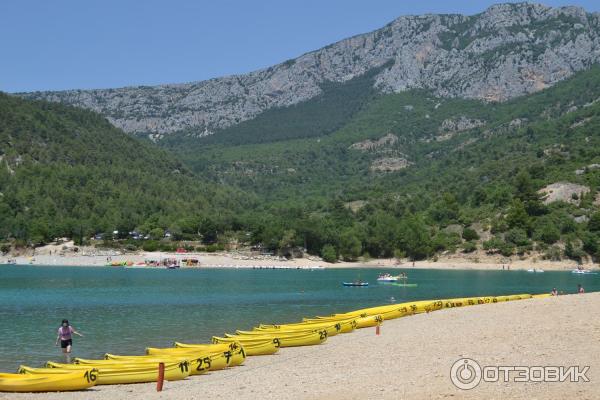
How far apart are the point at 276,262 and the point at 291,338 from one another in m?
145

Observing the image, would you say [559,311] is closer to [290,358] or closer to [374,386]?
[290,358]

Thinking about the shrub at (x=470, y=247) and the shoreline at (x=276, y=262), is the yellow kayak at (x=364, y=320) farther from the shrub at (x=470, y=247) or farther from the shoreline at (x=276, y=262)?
the shrub at (x=470, y=247)

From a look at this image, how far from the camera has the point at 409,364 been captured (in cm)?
2936

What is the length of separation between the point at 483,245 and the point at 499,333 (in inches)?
5791

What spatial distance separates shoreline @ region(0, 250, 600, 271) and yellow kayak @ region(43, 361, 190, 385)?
478 feet

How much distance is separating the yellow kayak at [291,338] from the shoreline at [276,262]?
443 feet

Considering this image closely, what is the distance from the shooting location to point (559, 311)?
46469mm

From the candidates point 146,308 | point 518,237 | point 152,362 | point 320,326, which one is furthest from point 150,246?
point 152,362

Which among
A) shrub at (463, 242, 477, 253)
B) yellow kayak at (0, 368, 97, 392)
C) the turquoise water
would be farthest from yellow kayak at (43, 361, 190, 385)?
shrub at (463, 242, 477, 253)

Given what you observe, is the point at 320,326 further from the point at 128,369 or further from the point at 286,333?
the point at 128,369

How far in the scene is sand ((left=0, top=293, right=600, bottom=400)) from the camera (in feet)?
74.8

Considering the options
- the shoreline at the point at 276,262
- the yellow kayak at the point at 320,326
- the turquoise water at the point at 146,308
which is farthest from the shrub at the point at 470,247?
the yellow kayak at the point at 320,326

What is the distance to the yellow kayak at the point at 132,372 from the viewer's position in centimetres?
2783

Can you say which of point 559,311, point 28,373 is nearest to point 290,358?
point 28,373
